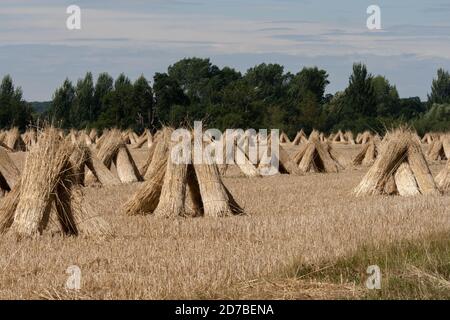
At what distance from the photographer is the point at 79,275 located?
855 cm

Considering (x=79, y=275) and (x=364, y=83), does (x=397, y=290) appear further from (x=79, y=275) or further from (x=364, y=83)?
(x=364, y=83)

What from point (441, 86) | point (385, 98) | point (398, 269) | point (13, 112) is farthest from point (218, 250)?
point (441, 86)

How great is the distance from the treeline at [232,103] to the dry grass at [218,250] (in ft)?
90.7

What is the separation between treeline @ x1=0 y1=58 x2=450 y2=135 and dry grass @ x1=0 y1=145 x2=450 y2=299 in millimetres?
27645

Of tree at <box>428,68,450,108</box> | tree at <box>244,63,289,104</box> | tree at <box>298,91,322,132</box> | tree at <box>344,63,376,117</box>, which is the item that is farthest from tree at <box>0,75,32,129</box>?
tree at <box>428,68,450,108</box>

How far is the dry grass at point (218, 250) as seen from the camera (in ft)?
26.7

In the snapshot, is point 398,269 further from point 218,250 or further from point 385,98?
point 385,98

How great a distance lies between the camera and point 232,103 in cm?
6525

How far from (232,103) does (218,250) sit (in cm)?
5540

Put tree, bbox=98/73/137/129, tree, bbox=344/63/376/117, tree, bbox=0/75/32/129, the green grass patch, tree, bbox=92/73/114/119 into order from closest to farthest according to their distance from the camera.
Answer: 1. the green grass patch
2. tree, bbox=0/75/32/129
3. tree, bbox=98/73/137/129
4. tree, bbox=92/73/114/119
5. tree, bbox=344/63/376/117

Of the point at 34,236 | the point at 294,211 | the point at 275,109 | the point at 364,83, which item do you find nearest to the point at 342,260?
the point at 34,236

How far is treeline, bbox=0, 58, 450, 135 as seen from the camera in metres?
63.8

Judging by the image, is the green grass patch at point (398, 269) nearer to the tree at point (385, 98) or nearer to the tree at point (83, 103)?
the tree at point (83, 103)

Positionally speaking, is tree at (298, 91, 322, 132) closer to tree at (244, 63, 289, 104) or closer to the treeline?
the treeline
